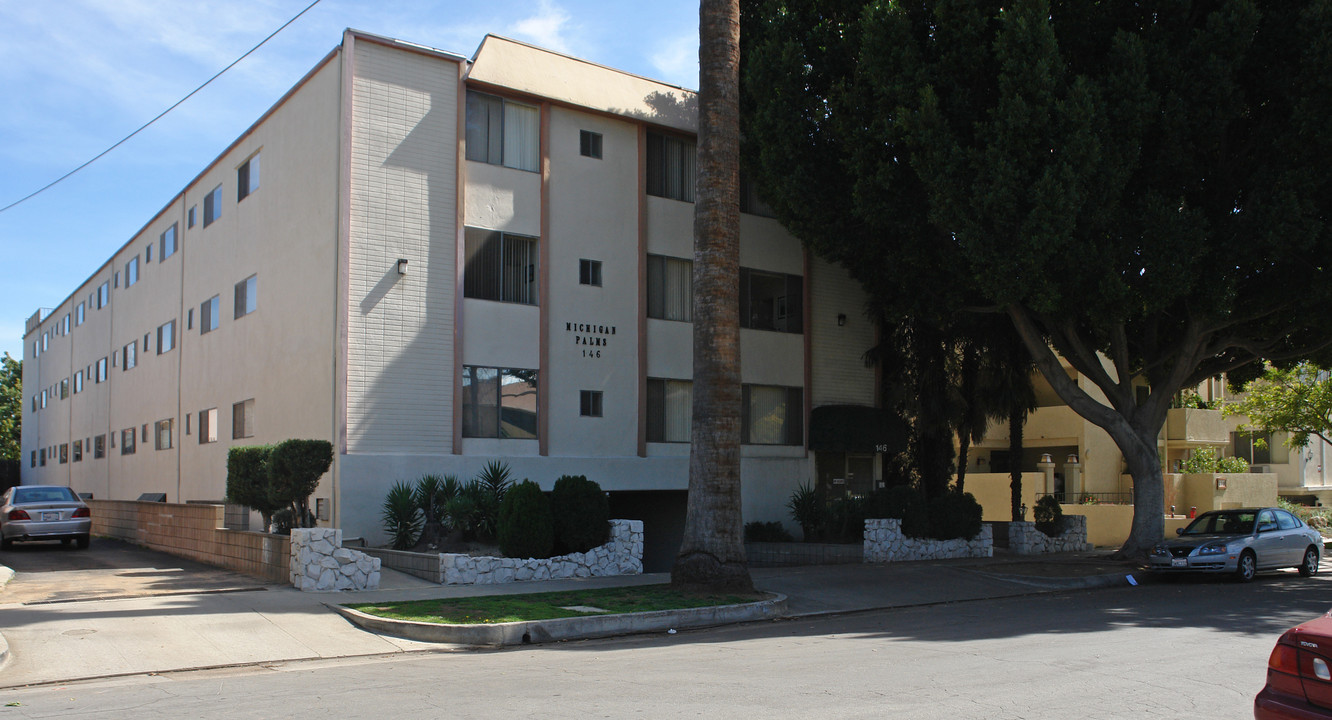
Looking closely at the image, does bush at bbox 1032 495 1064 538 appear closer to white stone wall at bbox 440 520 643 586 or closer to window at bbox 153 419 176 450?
white stone wall at bbox 440 520 643 586

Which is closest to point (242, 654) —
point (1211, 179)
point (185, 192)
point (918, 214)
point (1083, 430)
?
point (918, 214)

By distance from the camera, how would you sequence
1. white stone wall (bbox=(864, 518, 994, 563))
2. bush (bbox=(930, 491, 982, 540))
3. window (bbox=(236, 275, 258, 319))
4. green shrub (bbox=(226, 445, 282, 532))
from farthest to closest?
1. window (bbox=(236, 275, 258, 319))
2. bush (bbox=(930, 491, 982, 540))
3. white stone wall (bbox=(864, 518, 994, 563))
4. green shrub (bbox=(226, 445, 282, 532))

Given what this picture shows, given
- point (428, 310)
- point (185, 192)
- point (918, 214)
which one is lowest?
point (428, 310)

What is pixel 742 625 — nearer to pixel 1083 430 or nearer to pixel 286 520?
pixel 286 520

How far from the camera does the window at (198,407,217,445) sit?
2655 cm

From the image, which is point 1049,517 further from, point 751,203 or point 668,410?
point 751,203

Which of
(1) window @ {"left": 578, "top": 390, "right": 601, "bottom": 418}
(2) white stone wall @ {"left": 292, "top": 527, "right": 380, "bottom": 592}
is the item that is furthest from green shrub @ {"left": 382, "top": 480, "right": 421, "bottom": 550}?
(1) window @ {"left": 578, "top": 390, "right": 601, "bottom": 418}

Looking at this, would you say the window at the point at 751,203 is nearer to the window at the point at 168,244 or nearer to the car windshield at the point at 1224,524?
the car windshield at the point at 1224,524

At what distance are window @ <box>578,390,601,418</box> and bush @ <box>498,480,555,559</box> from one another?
5.68 m

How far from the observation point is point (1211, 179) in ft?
64.2

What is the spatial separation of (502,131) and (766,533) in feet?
36.8

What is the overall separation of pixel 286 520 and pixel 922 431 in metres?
16.1

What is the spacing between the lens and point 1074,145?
56.7ft

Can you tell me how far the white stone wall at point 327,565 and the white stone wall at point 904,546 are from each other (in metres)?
10.6
